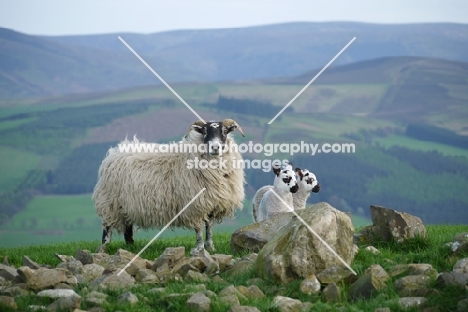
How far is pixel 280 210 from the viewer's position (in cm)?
1569

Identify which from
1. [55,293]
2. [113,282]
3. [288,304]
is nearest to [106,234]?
[113,282]

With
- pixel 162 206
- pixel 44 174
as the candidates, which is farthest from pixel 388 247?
pixel 44 174

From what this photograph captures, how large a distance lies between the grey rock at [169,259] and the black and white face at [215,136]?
2707mm

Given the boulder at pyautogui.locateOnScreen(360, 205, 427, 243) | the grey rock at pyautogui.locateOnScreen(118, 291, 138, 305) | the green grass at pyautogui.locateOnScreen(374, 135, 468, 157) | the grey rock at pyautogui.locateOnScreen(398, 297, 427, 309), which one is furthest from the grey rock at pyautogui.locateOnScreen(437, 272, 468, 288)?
the green grass at pyautogui.locateOnScreen(374, 135, 468, 157)

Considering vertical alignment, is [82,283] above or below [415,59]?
below

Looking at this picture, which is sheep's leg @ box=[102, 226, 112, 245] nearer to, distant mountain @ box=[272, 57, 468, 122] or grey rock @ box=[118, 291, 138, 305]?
grey rock @ box=[118, 291, 138, 305]

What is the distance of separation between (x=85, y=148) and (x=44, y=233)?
113 ft

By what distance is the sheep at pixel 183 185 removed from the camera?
15484mm

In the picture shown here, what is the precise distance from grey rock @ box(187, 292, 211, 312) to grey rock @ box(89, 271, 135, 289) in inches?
58.2

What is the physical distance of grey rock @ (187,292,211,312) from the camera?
32.6ft

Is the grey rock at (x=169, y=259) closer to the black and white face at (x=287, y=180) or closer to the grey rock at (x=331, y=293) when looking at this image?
the grey rock at (x=331, y=293)

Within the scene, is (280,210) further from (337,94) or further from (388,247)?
(337,94)

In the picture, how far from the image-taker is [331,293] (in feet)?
34.2

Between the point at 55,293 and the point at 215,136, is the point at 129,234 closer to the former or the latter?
the point at 215,136
